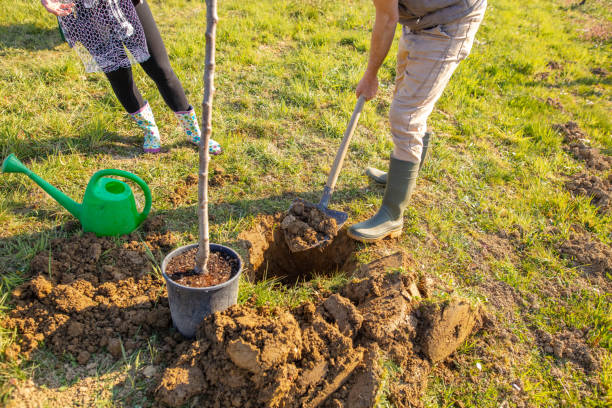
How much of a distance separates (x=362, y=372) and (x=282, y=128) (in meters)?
2.46

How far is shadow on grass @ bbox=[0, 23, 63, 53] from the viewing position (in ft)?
14.3

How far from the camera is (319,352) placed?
1.83 meters

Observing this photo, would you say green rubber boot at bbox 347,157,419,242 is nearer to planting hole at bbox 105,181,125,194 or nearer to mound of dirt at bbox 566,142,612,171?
planting hole at bbox 105,181,125,194

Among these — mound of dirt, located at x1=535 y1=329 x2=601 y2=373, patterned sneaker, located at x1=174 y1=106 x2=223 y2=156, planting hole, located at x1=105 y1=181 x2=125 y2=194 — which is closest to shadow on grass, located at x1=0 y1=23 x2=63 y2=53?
patterned sneaker, located at x1=174 y1=106 x2=223 y2=156

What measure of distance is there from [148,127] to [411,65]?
6.79ft

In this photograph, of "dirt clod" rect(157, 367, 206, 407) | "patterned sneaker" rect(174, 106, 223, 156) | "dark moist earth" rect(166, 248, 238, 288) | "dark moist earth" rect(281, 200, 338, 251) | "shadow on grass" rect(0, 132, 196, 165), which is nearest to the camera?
"dirt clod" rect(157, 367, 206, 407)

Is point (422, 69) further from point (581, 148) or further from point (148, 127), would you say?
point (581, 148)

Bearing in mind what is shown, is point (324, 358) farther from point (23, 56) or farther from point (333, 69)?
point (23, 56)

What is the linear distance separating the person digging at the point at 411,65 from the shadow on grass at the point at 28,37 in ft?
13.2

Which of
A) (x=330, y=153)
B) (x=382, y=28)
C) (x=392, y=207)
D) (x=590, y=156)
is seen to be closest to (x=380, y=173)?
(x=330, y=153)

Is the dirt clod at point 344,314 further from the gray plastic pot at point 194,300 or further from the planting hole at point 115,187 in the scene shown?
the planting hole at point 115,187

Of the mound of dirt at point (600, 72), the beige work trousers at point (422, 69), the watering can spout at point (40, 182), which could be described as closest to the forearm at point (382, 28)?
the beige work trousers at point (422, 69)

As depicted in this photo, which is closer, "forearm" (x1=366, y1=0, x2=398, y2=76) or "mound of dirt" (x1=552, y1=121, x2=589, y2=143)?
"forearm" (x1=366, y1=0, x2=398, y2=76)

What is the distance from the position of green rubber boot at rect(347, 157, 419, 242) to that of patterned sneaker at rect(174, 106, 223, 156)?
136 centimetres
